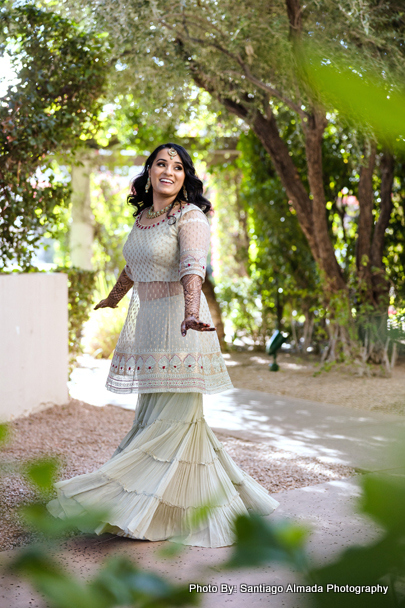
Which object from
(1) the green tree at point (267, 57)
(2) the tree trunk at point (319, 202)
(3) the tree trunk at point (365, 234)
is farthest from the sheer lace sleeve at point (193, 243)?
(3) the tree trunk at point (365, 234)

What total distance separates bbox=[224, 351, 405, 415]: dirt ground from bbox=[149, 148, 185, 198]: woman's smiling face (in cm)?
300

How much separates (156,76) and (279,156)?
1.60 m

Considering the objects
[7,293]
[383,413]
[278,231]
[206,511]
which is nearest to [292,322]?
[278,231]

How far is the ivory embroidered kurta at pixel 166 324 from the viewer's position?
2686mm

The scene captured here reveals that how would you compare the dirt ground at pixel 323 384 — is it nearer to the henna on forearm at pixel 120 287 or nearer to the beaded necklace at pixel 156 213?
the henna on forearm at pixel 120 287

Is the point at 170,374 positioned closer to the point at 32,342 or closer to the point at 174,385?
the point at 174,385

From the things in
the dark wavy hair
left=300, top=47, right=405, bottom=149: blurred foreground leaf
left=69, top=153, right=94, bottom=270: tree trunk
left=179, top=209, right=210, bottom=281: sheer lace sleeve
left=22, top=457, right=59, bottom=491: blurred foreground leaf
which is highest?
left=69, top=153, right=94, bottom=270: tree trunk

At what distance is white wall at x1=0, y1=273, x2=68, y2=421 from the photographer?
4.71 meters

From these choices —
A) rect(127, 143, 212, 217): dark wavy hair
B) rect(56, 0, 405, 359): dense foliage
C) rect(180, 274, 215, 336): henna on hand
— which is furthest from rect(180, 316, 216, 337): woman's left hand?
rect(56, 0, 405, 359): dense foliage

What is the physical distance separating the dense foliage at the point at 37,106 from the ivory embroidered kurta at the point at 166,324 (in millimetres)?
2400

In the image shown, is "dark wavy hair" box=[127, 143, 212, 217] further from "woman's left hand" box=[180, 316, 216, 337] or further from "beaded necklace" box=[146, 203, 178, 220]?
"woman's left hand" box=[180, 316, 216, 337]

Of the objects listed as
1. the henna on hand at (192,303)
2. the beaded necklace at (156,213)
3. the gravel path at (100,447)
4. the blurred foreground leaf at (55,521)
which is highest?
the beaded necklace at (156,213)

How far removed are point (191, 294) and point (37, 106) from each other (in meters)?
3.07

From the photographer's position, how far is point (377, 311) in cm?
657
